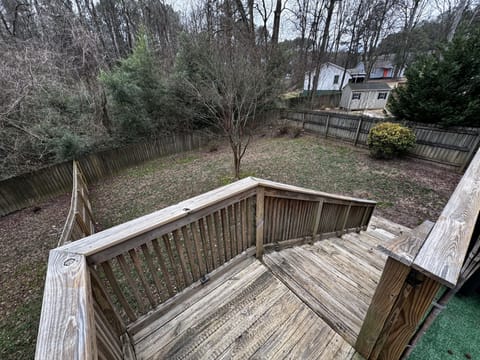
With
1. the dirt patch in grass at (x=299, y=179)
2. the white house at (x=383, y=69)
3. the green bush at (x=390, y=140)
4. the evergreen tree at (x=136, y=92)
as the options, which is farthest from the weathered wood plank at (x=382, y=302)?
the white house at (x=383, y=69)

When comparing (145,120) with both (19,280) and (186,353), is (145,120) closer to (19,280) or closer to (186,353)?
(19,280)

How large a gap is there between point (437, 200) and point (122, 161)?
10.5 meters

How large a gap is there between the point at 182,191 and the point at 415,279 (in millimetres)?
5667

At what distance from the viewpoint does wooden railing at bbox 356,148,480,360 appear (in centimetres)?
88

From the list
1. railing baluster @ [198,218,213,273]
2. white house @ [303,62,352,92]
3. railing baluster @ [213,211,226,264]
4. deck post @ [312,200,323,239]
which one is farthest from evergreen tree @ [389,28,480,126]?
white house @ [303,62,352,92]

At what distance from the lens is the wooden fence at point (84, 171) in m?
5.27

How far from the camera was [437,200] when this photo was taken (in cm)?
499

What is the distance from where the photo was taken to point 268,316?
168 cm

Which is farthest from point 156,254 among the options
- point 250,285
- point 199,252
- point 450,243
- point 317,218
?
point 317,218

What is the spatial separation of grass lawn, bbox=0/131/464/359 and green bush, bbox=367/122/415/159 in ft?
1.28

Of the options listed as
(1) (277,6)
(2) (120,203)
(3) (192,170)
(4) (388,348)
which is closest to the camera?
(4) (388,348)

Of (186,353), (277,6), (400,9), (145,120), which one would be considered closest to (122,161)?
(145,120)

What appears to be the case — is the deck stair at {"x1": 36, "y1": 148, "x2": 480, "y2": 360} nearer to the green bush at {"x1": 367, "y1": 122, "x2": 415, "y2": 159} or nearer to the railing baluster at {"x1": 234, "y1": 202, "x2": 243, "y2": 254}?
the railing baluster at {"x1": 234, "y1": 202, "x2": 243, "y2": 254}

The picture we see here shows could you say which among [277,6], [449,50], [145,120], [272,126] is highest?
[277,6]
